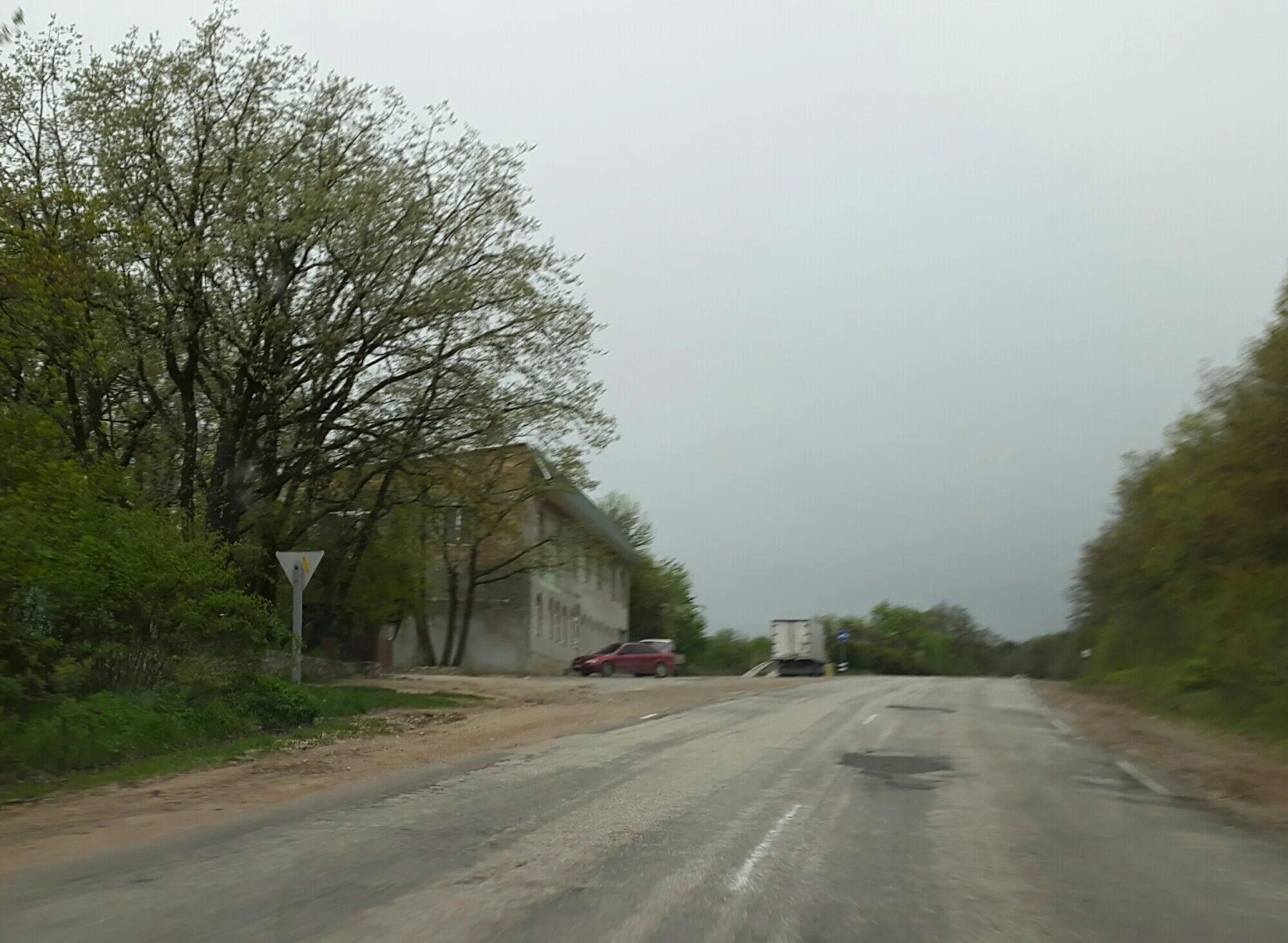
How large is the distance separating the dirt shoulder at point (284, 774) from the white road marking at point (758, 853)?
474 centimetres

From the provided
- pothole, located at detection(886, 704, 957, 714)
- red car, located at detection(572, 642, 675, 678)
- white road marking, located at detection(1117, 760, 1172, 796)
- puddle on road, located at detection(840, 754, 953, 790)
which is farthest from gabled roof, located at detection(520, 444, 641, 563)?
white road marking, located at detection(1117, 760, 1172, 796)

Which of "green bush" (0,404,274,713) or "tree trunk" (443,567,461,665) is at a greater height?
"tree trunk" (443,567,461,665)

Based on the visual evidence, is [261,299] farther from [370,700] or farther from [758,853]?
[758,853]

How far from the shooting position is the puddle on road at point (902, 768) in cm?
1291

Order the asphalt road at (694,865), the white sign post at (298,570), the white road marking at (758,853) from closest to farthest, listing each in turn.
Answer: the asphalt road at (694,865)
the white road marking at (758,853)
the white sign post at (298,570)

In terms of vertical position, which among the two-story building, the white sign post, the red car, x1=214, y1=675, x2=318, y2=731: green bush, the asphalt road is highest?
the two-story building

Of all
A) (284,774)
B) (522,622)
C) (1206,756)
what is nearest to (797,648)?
(522,622)

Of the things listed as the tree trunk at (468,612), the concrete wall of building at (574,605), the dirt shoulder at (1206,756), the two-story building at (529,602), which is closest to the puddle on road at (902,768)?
the dirt shoulder at (1206,756)

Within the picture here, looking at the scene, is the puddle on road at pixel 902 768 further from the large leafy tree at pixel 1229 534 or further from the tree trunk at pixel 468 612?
the tree trunk at pixel 468 612

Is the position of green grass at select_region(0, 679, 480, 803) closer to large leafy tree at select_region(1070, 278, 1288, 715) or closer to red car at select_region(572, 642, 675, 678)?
large leafy tree at select_region(1070, 278, 1288, 715)

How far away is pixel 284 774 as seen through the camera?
1350 centimetres

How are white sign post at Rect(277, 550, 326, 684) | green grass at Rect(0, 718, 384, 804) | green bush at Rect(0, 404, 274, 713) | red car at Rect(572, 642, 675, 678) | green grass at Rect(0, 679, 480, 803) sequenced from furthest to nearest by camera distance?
red car at Rect(572, 642, 675, 678) → white sign post at Rect(277, 550, 326, 684) → green bush at Rect(0, 404, 274, 713) → green grass at Rect(0, 679, 480, 803) → green grass at Rect(0, 718, 384, 804)

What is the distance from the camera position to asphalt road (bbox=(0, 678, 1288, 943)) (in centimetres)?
659

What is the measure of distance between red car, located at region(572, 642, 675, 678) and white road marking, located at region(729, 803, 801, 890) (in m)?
39.5
